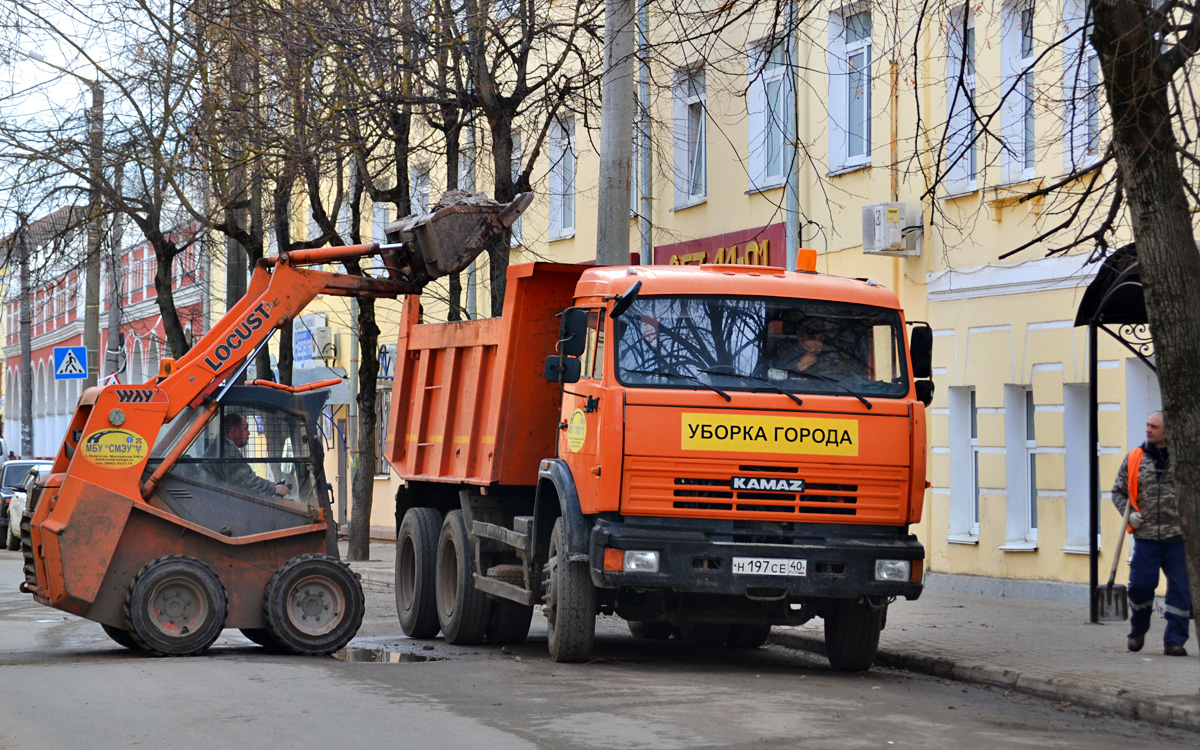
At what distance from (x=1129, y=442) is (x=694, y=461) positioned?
249 inches

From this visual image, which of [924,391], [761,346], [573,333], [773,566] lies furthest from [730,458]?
[924,391]

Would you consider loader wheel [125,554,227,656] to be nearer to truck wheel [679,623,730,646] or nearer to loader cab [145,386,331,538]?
loader cab [145,386,331,538]

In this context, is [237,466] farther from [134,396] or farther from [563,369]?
[563,369]

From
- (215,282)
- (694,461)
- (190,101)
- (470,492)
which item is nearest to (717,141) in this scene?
(190,101)

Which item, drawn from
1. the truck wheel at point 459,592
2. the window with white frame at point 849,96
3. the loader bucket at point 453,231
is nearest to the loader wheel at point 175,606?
the truck wheel at point 459,592

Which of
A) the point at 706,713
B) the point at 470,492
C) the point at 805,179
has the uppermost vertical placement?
the point at 805,179

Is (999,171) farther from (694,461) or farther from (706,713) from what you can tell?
(706,713)

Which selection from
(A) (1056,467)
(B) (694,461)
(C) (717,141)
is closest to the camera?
(B) (694,461)

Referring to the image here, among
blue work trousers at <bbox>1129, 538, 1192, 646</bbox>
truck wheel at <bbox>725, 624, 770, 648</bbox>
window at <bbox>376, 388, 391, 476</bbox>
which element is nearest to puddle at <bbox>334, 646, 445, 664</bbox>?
truck wheel at <bbox>725, 624, 770, 648</bbox>

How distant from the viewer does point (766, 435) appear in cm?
1091

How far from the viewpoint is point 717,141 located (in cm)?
2266

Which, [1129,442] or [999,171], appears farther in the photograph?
[999,171]

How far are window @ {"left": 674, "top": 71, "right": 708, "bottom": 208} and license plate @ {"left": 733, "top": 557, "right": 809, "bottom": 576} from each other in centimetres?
1270

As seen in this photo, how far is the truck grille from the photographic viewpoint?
10852 millimetres
